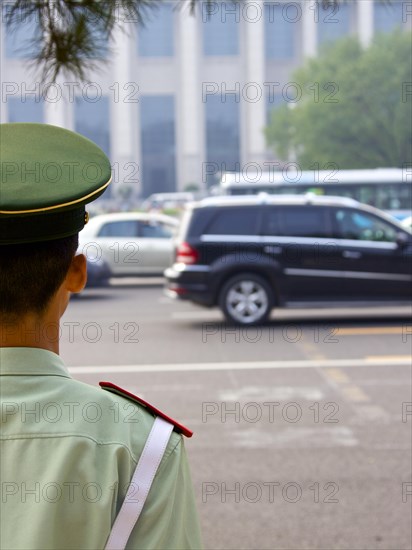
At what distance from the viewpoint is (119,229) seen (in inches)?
729

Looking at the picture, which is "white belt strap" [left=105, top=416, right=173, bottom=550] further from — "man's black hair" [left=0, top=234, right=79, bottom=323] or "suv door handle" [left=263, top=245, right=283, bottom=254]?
"suv door handle" [left=263, top=245, right=283, bottom=254]

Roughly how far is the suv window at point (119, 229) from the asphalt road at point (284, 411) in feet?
17.6

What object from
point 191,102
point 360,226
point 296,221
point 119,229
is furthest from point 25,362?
point 191,102

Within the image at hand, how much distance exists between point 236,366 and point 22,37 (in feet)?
19.7

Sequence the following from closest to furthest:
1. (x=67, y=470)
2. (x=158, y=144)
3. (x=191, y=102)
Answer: (x=67, y=470) → (x=191, y=102) → (x=158, y=144)

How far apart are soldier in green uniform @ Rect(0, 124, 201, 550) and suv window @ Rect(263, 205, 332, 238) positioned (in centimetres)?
1062

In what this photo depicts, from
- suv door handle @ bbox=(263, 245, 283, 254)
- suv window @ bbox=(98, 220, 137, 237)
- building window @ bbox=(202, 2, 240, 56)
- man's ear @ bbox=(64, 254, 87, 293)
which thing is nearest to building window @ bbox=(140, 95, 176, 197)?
building window @ bbox=(202, 2, 240, 56)

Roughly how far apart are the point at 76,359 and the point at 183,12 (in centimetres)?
675

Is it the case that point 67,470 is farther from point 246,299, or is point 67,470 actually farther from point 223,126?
point 223,126

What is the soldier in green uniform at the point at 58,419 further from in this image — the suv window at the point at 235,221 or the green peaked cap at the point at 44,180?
the suv window at the point at 235,221

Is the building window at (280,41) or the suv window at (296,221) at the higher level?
the building window at (280,41)

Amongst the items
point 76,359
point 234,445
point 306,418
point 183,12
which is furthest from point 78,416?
point 76,359

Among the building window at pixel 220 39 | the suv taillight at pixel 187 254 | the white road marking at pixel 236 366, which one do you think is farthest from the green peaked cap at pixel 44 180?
the building window at pixel 220 39

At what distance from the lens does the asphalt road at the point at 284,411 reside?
4.57 meters
